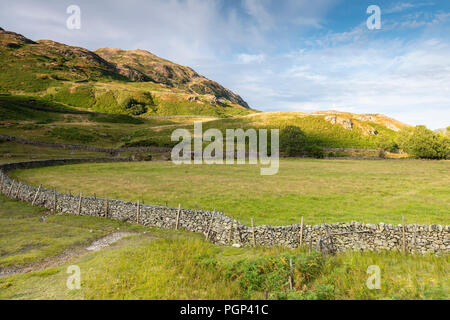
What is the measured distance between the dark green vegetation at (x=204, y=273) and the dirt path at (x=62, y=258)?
0.33m

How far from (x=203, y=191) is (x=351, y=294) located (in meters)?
23.9

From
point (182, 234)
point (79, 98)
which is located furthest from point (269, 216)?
point (79, 98)

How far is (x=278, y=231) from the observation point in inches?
664

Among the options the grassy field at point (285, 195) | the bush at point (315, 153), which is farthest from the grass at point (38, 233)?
the bush at point (315, 153)

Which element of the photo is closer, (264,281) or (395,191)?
(264,281)

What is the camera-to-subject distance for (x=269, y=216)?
74.6 ft

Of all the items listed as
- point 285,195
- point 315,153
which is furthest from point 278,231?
point 315,153

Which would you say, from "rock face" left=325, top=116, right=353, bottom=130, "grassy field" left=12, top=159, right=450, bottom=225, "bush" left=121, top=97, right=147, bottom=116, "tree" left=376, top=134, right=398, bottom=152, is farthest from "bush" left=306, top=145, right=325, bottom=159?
"bush" left=121, top=97, right=147, bottom=116

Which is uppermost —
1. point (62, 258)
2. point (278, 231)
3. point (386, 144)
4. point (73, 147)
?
point (386, 144)

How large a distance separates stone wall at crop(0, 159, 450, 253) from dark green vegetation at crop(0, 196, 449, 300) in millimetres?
1012

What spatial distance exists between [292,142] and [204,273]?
83.7 metres

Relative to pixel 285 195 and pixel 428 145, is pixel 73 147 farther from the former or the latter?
pixel 428 145

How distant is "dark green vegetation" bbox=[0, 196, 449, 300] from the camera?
398 inches
